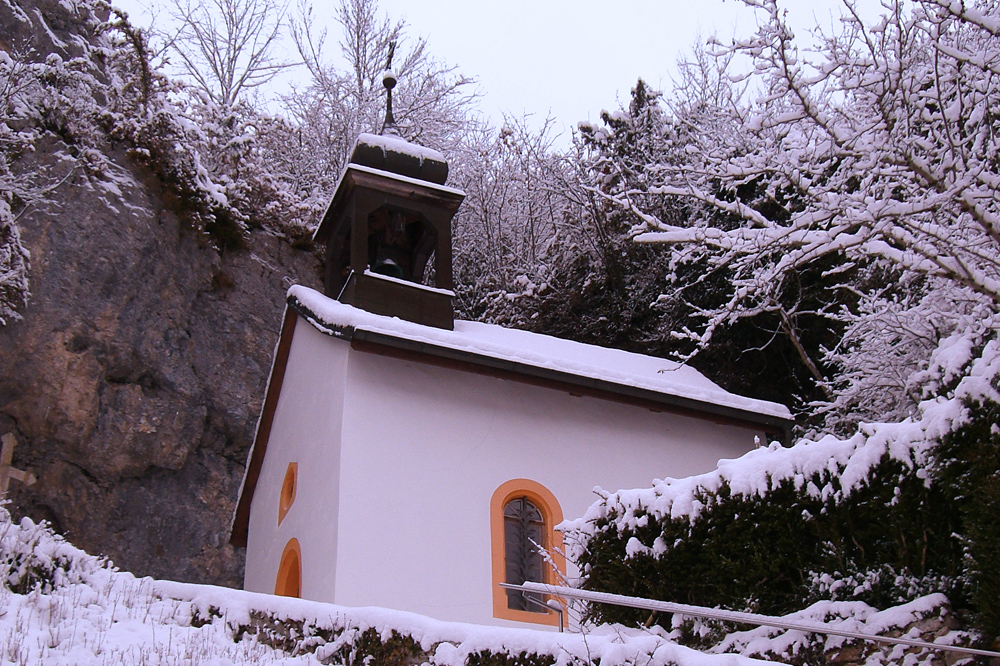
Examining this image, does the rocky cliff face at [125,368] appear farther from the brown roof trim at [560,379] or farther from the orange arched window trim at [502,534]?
the orange arched window trim at [502,534]

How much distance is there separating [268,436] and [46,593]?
26.2ft

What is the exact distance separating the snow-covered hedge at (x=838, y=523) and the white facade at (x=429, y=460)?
3.02 m

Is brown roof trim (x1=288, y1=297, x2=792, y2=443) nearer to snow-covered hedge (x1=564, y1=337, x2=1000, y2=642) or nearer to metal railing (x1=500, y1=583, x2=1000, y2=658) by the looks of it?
snow-covered hedge (x1=564, y1=337, x2=1000, y2=642)

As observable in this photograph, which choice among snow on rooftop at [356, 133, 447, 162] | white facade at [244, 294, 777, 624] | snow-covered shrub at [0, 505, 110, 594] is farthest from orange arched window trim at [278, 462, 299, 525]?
snow-covered shrub at [0, 505, 110, 594]

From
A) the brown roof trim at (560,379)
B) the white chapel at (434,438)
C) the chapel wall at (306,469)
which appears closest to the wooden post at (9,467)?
the chapel wall at (306,469)

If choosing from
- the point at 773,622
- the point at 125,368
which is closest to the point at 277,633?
the point at 773,622

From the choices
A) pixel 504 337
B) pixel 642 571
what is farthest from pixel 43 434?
pixel 642 571

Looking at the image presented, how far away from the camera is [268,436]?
14125mm

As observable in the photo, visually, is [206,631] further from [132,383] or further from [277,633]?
[132,383]

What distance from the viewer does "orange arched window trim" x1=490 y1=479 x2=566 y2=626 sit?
1023 centimetres

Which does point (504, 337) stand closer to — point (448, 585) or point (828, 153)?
point (448, 585)

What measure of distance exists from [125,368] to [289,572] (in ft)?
20.6

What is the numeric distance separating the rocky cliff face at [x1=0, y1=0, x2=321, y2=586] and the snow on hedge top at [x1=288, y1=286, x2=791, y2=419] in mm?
4849

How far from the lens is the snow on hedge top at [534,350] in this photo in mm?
10914
